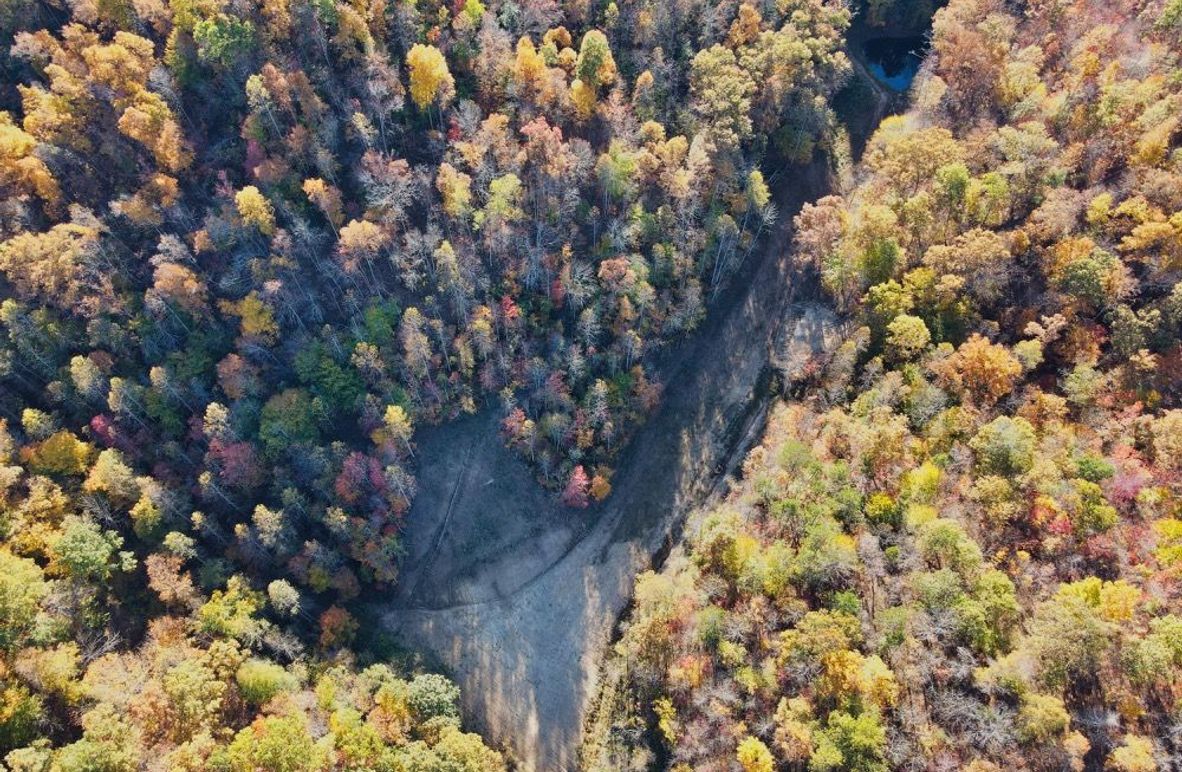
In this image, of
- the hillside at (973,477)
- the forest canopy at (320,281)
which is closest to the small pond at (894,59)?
the hillside at (973,477)

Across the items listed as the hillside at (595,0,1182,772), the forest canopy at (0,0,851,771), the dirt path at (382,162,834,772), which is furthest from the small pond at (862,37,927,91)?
the dirt path at (382,162,834,772)

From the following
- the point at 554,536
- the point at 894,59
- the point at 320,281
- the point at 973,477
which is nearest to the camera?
the point at 973,477

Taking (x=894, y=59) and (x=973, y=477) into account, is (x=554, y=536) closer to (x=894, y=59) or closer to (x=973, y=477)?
(x=973, y=477)

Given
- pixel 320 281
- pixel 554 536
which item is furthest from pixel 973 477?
pixel 320 281

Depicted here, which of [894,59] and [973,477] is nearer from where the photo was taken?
[973,477]

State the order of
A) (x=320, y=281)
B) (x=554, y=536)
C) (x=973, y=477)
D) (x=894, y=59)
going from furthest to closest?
(x=894, y=59), (x=554, y=536), (x=320, y=281), (x=973, y=477)

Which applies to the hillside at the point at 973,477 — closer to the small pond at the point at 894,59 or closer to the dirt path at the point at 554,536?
the dirt path at the point at 554,536

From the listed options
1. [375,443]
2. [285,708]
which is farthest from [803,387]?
[285,708]

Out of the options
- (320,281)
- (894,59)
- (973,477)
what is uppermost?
(894,59)
